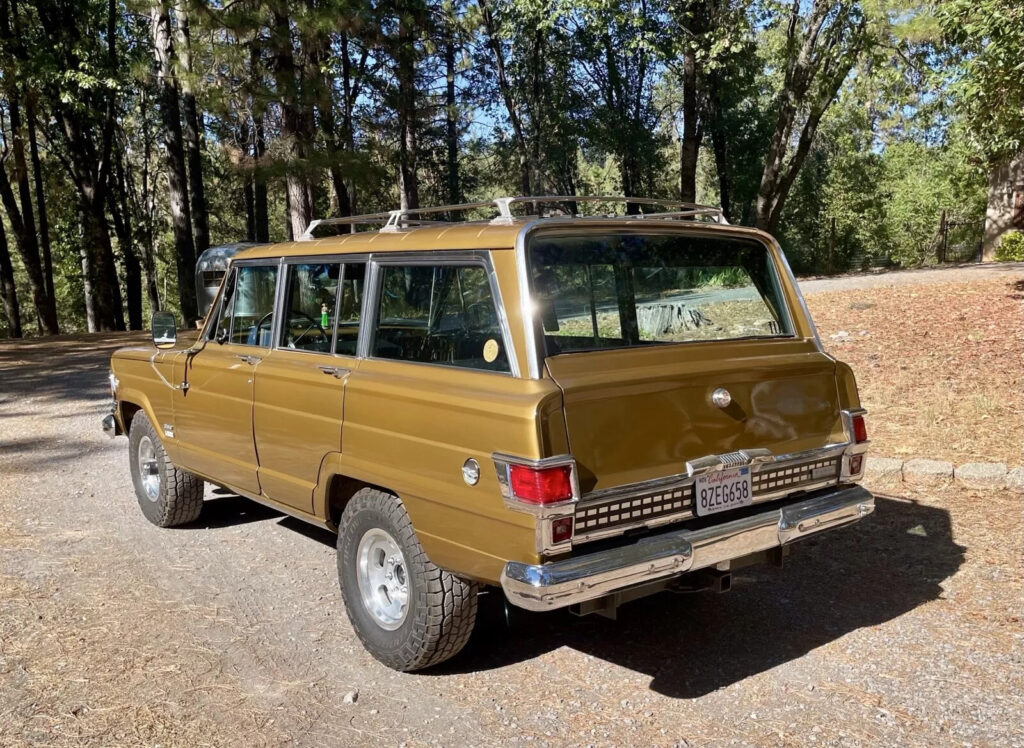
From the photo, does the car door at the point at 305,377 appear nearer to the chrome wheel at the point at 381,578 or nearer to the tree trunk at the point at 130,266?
the chrome wheel at the point at 381,578

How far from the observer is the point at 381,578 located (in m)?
4.06

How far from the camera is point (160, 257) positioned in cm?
3609

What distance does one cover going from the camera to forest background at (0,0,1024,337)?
53.1ft

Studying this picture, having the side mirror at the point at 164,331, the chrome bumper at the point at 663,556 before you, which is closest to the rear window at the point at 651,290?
the chrome bumper at the point at 663,556

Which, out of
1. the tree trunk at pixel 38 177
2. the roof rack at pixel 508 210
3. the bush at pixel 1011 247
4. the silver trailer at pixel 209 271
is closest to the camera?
the roof rack at pixel 508 210

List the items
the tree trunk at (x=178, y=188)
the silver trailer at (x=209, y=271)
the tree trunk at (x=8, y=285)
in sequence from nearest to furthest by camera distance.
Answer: the silver trailer at (x=209, y=271)
the tree trunk at (x=178, y=188)
the tree trunk at (x=8, y=285)

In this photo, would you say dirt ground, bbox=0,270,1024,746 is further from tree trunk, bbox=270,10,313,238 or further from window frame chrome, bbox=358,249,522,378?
tree trunk, bbox=270,10,313,238

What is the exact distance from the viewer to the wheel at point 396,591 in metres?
3.66

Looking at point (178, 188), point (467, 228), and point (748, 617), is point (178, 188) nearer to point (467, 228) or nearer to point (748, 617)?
point (467, 228)

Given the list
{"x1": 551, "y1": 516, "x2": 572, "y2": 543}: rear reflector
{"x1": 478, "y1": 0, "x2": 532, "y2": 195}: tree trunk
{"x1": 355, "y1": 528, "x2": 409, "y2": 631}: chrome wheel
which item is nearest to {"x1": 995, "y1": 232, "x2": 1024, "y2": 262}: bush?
{"x1": 478, "y1": 0, "x2": 532, "y2": 195}: tree trunk

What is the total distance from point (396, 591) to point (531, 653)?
2.34 ft

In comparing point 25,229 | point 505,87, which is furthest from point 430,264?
point 25,229

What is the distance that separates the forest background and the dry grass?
90.4 inches

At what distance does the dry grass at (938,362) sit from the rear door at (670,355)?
10.7 ft
